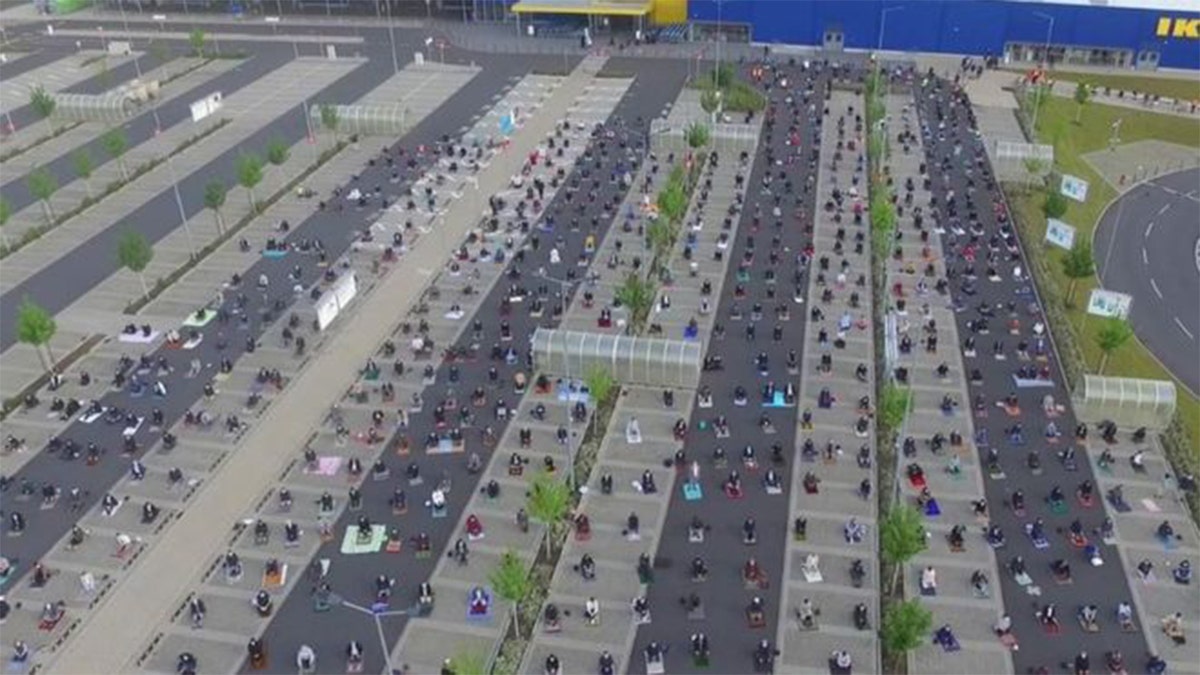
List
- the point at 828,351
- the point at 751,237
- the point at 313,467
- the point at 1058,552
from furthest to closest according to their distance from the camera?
the point at 751,237
the point at 828,351
the point at 313,467
the point at 1058,552

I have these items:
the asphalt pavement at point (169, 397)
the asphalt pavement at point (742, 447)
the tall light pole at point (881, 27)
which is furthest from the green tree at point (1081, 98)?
the asphalt pavement at point (169, 397)

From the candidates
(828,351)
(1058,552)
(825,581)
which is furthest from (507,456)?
(1058,552)

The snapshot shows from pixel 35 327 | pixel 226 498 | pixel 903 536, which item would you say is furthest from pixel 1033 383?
pixel 35 327

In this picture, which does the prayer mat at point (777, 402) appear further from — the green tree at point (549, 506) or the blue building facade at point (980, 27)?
the blue building facade at point (980, 27)

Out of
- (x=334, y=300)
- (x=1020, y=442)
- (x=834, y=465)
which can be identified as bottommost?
(x=834, y=465)

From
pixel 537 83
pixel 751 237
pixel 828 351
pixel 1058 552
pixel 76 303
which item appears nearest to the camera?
pixel 1058 552

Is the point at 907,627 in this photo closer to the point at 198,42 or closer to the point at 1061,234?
the point at 1061,234

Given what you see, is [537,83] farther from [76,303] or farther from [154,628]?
[154,628]
